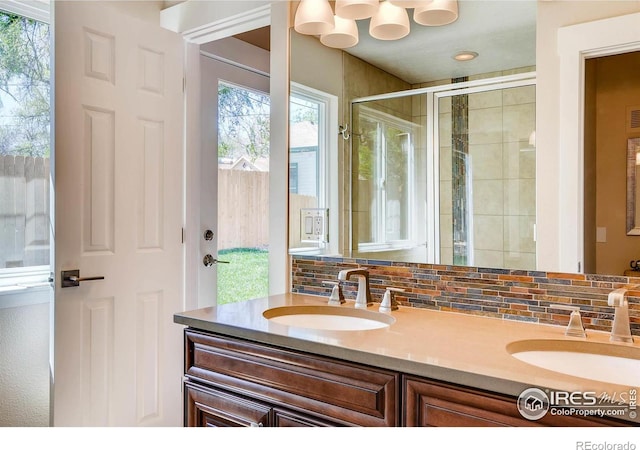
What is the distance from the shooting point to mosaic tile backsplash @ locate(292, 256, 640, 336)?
1.31 m

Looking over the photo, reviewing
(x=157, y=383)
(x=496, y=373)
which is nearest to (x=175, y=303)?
(x=157, y=383)

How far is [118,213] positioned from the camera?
1976mm

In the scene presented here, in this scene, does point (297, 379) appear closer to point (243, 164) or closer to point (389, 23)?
point (389, 23)

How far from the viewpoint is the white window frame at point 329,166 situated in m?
1.86

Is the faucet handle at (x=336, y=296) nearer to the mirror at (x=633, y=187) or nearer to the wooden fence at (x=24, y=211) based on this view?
the mirror at (x=633, y=187)

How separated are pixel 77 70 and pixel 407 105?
1264 millimetres

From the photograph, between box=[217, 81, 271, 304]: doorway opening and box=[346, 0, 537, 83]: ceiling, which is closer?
box=[346, 0, 537, 83]: ceiling

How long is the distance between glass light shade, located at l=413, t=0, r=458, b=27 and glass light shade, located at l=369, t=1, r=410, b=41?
0.16ft

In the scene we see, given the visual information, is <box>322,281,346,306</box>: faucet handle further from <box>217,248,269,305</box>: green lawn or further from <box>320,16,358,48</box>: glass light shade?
<box>217,248,269,305</box>: green lawn

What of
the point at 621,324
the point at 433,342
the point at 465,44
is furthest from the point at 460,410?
the point at 465,44

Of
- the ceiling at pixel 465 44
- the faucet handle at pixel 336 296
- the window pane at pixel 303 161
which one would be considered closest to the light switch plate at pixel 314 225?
the window pane at pixel 303 161

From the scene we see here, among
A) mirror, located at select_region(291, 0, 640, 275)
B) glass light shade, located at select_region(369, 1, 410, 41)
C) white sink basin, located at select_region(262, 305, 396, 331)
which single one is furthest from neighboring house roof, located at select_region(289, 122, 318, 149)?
white sink basin, located at select_region(262, 305, 396, 331)

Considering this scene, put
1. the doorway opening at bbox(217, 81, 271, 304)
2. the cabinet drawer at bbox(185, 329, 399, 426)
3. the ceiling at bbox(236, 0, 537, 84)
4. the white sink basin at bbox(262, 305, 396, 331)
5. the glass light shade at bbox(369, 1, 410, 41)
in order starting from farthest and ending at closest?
the doorway opening at bbox(217, 81, 271, 304), the glass light shade at bbox(369, 1, 410, 41), the white sink basin at bbox(262, 305, 396, 331), the ceiling at bbox(236, 0, 537, 84), the cabinet drawer at bbox(185, 329, 399, 426)

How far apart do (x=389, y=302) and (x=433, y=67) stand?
805mm
